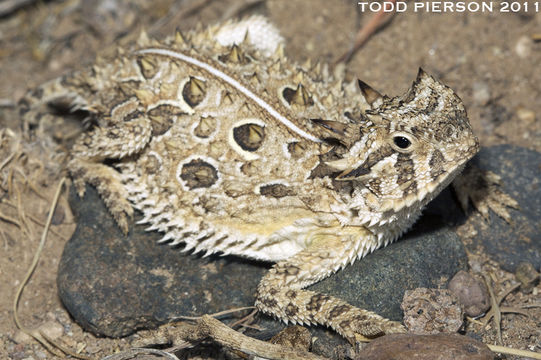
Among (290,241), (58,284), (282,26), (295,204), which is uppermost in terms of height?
(282,26)

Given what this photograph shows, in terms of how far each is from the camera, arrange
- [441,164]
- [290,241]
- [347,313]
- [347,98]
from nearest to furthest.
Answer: [441,164] < [347,313] < [290,241] < [347,98]

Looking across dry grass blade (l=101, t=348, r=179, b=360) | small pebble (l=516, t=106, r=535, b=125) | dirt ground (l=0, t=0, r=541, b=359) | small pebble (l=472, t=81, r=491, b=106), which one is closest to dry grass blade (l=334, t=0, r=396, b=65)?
dirt ground (l=0, t=0, r=541, b=359)

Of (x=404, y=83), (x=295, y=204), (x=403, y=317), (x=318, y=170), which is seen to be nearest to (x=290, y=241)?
(x=295, y=204)

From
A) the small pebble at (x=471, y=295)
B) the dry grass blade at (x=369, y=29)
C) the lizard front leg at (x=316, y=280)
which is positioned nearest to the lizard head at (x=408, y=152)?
the lizard front leg at (x=316, y=280)

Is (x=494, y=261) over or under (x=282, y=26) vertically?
under

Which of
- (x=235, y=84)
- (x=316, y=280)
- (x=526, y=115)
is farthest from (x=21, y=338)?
(x=526, y=115)

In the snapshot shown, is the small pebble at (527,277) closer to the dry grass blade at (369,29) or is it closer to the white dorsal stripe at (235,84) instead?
the white dorsal stripe at (235,84)

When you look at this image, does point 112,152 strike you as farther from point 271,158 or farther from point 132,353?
point 132,353

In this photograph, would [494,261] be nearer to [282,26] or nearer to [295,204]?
[295,204]
